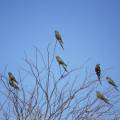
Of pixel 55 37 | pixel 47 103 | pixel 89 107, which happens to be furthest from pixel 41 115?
pixel 55 37

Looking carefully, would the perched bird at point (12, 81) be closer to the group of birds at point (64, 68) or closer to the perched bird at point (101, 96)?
the group of birds at point (64, 68)

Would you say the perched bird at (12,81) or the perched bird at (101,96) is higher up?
the perched bird at (12,81)

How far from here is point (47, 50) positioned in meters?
12.8

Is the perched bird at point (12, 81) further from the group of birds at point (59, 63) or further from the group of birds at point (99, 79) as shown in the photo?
the group of birds at point (99, 79)

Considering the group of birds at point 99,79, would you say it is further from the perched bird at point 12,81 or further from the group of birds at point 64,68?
the perched bird at point 12,81

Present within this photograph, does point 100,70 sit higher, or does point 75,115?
point 100,70

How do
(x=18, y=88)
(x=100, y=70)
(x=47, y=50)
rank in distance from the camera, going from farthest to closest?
(x=100, y=70) → (x=18, y=88) → (x=47, y=50)

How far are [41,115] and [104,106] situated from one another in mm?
1892

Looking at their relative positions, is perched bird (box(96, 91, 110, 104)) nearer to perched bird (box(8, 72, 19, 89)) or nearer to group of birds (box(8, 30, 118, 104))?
group of birds (box(8, 30, 118, 104))

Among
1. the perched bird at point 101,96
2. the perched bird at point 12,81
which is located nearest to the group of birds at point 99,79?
the perched bird at point 101,96

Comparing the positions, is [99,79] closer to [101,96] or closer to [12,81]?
[101,96]

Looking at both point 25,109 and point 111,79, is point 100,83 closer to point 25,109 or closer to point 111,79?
point 111,79

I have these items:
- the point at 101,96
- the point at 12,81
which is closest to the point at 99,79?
the point at 101,96

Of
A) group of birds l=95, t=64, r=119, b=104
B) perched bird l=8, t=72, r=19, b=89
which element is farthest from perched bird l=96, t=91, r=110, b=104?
perched bird l=8, t=72, r=19, b=89
